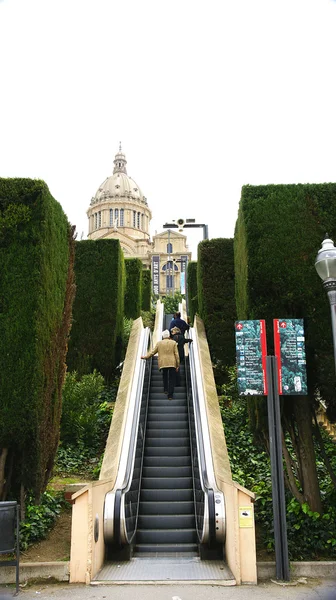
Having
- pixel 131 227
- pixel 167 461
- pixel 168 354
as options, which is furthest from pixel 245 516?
pixel 131 227

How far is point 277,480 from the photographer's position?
6051 mm

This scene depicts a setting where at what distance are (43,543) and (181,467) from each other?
2.42 metres

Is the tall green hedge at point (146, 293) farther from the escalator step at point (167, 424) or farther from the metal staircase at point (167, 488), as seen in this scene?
the escalator step at point (167, 424)

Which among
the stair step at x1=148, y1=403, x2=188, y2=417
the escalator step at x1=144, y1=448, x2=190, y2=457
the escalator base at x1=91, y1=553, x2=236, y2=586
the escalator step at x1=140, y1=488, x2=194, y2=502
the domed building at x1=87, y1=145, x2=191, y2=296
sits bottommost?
the escalator base at x1=91, y1=553, x2=236, y2=586

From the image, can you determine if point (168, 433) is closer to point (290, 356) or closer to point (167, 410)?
point (167, 410)

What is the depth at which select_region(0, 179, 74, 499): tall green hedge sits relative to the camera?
6.56m

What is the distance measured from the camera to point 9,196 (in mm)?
7328

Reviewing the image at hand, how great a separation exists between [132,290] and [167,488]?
10.6m

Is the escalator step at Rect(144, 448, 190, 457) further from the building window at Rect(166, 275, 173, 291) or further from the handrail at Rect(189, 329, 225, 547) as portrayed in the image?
the building window at Rect(166, 275, 173, 291)

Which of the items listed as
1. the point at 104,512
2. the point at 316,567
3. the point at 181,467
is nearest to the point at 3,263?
the point at 104,512

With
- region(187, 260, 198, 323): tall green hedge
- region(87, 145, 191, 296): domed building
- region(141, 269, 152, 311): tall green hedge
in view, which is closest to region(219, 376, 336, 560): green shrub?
region(187, 260, 198, 323): tall green hedge

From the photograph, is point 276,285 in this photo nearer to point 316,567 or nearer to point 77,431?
point 316,567

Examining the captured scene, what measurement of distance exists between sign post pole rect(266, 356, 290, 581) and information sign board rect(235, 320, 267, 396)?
0.11 meters

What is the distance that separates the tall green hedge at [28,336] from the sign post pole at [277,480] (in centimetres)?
301
